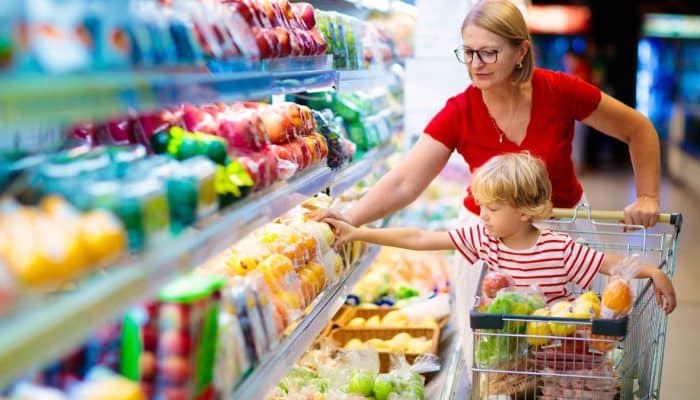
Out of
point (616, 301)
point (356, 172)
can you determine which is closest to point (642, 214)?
point (616, 301)

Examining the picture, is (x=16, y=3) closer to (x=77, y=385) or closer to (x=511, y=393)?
(x=77, y=385)

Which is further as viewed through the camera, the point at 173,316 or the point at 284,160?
the point at 284,160

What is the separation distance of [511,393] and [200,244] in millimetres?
1206

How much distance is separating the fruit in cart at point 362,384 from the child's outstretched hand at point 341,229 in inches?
22.8

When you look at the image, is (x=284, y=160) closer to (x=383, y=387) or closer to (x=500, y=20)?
(x=500, y=20)

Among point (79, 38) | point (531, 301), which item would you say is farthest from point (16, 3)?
point (531, 301)

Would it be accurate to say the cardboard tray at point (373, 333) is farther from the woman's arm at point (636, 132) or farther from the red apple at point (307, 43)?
the red apple at point (307, 43)

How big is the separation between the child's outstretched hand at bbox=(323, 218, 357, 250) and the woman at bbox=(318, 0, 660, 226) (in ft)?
0.34

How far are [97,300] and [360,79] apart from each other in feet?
9.26

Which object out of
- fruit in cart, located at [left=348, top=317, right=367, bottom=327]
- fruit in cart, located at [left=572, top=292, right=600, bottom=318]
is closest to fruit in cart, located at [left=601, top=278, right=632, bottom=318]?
fruit in cart, located at [left=572, top=292, right=600, bottom=318]

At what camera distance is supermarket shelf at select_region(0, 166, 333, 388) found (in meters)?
1.27

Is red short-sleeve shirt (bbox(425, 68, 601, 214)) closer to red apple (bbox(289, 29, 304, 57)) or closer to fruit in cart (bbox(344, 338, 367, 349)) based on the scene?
red apple (bbox(289, 29, 304, 57))

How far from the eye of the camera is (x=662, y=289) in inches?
111

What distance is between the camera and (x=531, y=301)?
105 inches
